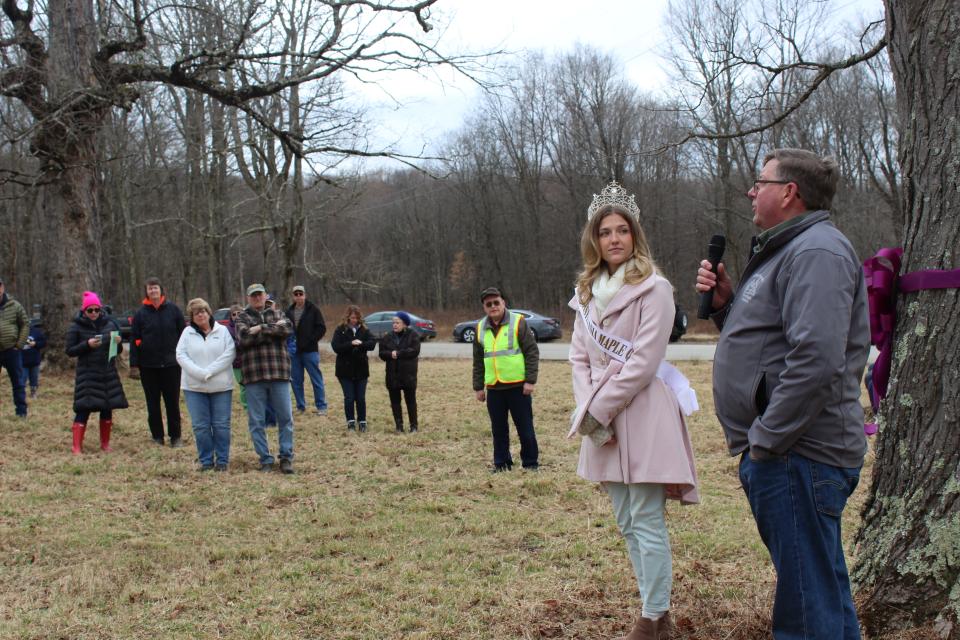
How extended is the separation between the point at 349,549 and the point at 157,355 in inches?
205

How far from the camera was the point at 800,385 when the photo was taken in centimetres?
241

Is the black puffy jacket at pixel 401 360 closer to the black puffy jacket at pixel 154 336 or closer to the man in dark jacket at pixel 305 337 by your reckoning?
the man in dark jacket at pixel 305 337

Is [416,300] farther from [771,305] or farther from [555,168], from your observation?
[771,305]

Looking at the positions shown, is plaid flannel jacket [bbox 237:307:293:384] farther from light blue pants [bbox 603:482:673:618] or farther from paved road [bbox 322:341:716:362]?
paved road [bbox 322:341:716:362]

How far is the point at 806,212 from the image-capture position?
2.74m

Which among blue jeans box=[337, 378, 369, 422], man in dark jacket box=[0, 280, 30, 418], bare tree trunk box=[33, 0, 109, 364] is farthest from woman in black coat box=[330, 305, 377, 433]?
bare tree trunk box=[33, 0, 109, 364]

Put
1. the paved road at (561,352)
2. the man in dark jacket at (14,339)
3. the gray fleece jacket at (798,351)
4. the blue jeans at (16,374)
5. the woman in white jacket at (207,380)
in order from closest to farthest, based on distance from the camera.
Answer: the gray fleece jacket at (798,351) < the woman in white jacket at (207,380) < the man in dark jacket at (14,339) < the blue jeans at (16,374) < the paved road at (561,352)

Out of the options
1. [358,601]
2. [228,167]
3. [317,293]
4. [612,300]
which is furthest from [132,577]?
[317,293]

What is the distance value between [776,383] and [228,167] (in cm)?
2749

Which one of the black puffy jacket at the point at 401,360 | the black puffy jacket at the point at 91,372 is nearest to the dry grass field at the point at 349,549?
the black puffy jacket at the point at 91,372

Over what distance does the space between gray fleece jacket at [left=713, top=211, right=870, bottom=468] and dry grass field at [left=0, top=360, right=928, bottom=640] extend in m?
1.11

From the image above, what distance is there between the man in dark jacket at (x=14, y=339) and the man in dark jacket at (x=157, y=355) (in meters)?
2.23

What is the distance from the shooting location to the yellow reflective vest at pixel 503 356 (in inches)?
301

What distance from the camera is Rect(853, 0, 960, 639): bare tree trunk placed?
3.02 metres
